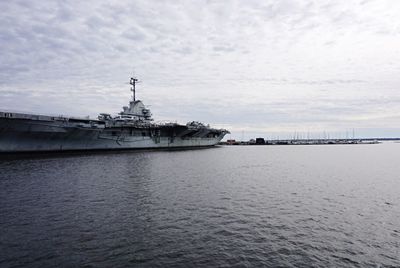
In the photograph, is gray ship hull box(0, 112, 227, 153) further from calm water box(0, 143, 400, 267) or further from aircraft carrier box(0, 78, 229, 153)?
calm water box(0, 143, 400, 267)

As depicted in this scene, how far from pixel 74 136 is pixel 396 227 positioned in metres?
36.3

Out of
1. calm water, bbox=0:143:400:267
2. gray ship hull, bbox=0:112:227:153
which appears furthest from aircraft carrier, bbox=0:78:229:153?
calm water, bbox=0:143:400:267

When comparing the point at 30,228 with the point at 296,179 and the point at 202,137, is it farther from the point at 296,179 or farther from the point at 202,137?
the point at 202,137

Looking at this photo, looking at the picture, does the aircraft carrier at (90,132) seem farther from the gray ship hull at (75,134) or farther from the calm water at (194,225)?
the calm water at (194,225)

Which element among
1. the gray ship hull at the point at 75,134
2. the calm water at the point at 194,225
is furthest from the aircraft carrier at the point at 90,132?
the calm water at the point at 194,225

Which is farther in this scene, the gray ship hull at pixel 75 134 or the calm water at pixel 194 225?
the gray ship hull at pixel 75 134

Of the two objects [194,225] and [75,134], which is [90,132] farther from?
[194,225]

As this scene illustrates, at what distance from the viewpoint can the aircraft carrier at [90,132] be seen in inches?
1236

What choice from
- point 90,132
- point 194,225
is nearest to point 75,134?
point 90,132

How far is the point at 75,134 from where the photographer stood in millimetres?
37781

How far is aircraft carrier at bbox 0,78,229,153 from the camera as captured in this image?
31406mm

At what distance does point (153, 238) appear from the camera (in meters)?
8.57

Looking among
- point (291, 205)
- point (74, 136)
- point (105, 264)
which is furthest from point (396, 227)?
point (74, 136)

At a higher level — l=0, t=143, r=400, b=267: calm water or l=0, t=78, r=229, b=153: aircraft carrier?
l=0, t=78, r=229, b=153: aircraft carrier
